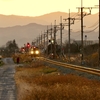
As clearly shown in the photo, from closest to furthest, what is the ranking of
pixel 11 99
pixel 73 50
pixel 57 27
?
pixel 11 99 → pixel 57 27 → pixel 73 50

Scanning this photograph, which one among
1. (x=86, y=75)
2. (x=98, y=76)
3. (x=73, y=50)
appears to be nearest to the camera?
(x=98, y=76)

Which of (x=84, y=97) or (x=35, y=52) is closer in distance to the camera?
(x=84, y=97)

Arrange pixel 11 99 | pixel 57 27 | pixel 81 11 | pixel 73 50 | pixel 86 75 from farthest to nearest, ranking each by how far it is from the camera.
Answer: pixel 73 50, pixel 57 27, pixel 81 11, pixel 86 75, pixel 11 99

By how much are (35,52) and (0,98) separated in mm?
86425

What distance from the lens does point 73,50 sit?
413ft

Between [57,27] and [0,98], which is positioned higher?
[57,27]

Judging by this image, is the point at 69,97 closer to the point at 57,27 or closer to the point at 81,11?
the point at 81,11

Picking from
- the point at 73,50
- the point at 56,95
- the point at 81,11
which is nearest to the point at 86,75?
the point at 56,95

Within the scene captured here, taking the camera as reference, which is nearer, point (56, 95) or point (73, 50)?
point (56, 95)

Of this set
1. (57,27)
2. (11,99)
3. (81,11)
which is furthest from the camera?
(57,27)

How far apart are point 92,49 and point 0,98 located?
267 feet

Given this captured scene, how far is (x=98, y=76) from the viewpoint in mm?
25703

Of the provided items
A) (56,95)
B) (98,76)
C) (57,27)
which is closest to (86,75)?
(98,76)

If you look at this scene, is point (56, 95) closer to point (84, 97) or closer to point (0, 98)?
point (84, 97)
